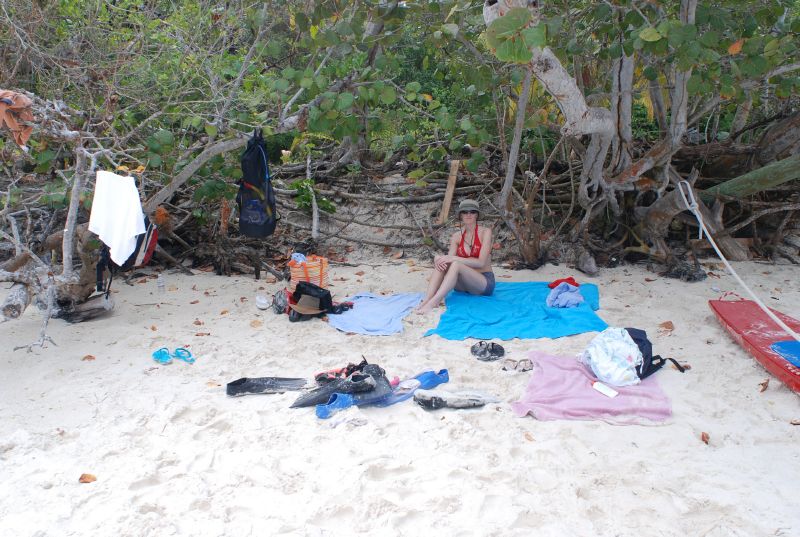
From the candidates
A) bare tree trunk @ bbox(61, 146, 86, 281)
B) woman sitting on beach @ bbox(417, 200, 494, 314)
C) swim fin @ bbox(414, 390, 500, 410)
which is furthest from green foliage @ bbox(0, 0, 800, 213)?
swim fin @ bbox(414, 390, 500, 410)

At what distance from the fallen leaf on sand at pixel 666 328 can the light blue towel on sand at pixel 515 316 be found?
41 cm

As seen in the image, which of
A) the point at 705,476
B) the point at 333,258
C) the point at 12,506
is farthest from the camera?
the point at 333,258

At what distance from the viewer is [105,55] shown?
5.51m

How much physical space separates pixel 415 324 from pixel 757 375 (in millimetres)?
2436

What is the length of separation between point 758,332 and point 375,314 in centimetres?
289

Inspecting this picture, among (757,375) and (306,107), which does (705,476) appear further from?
→ (306,107)

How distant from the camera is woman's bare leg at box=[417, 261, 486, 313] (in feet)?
17.0

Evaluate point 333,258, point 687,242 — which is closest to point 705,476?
point 687,242

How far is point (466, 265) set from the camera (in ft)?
17.5

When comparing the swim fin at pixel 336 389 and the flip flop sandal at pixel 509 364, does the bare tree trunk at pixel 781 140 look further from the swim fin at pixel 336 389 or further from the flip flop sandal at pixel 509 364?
the swim fin at pixel 336 389

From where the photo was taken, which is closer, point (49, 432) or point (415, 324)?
point (49, 432)

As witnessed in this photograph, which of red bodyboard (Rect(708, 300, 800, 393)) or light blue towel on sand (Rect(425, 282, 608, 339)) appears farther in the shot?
light blue towel on sand (Rect(425, 282, 608, 339))

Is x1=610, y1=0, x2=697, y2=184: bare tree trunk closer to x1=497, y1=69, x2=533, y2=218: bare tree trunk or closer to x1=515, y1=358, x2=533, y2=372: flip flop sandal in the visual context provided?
x1=497, y1=69, x2=533, y2=218: bare tree trunk

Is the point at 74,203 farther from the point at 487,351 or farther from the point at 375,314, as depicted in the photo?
the point at 487,351
